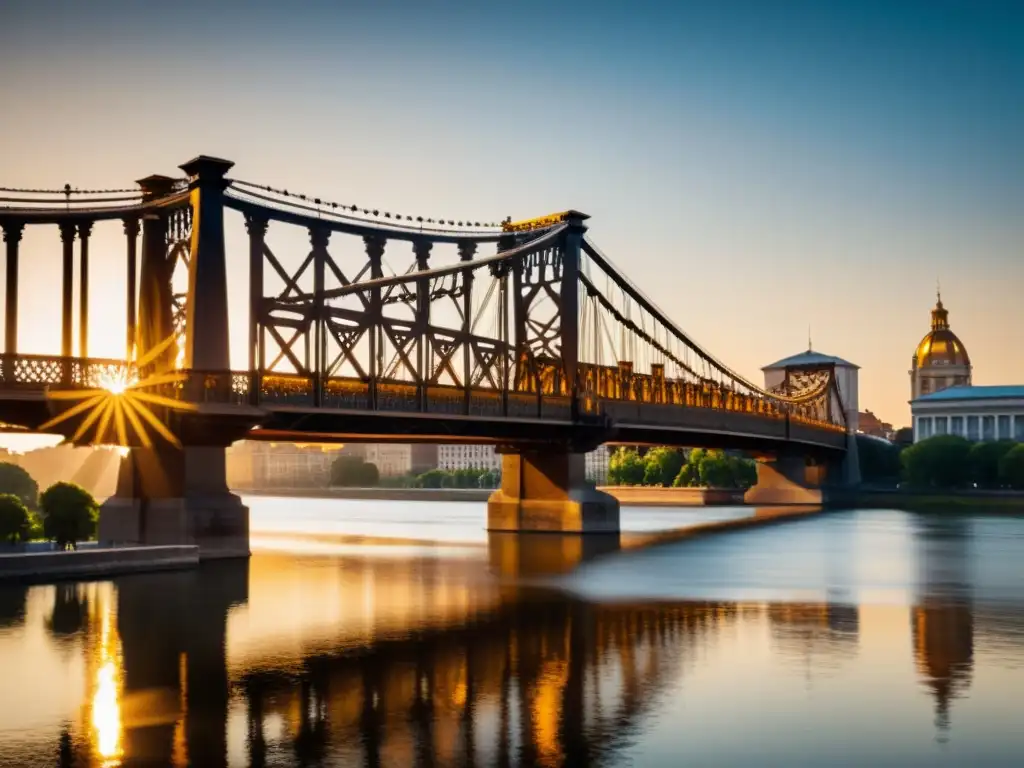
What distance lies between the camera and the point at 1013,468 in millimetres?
149625

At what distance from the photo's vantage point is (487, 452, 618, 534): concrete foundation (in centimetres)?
8212

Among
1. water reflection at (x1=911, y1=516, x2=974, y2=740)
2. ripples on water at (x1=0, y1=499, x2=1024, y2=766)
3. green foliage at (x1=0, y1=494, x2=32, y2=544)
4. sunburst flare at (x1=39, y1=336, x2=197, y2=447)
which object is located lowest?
water reflection at (x1=911, y1=516, x2=974, y2=740)

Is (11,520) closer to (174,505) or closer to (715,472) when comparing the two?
(174,505)

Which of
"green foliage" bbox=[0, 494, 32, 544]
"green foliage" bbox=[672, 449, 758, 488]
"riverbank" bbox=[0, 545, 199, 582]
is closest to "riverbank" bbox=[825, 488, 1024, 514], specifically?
"green foliage" bbox=[672, 449, 758, 488]

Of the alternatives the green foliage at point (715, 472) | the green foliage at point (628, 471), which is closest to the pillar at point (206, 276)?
the green foliage at point (715, 472)

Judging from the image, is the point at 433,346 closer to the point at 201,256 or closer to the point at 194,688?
the point at 201,256

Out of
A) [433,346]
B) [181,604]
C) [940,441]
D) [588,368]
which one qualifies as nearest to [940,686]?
[181,604]

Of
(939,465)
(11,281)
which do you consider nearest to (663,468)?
(939,465)

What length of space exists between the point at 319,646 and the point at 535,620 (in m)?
7.63

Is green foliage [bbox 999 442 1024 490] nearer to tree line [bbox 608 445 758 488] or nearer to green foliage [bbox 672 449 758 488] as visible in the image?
green foliage [bbox 672 449 758 488]

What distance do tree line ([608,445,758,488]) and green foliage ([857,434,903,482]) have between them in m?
14.0

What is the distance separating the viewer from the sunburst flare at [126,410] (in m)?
56.4

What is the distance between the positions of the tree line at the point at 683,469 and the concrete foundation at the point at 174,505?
122 m

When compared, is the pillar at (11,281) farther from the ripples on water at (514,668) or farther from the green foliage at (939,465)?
the green foliage at (939,465)
